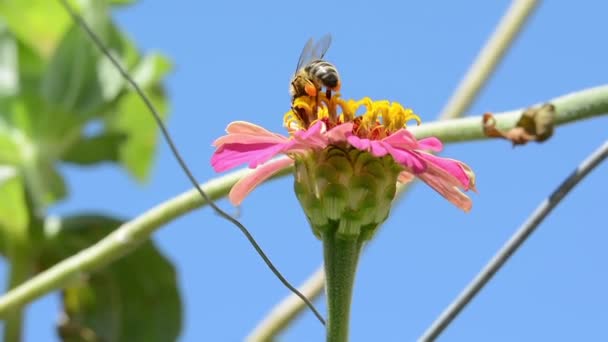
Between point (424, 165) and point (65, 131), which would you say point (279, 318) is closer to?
point (65, 131)

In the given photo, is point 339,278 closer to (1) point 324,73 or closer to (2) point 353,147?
(2) point 353,147

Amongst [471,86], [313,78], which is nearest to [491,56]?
[471,86]

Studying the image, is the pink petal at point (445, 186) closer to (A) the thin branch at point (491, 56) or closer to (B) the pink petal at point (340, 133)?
(B) the pink petal at point (340, 133)

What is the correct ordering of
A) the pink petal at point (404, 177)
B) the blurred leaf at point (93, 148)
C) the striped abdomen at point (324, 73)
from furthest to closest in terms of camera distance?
the blurred leaf at point (93, 148)
the striped abdomen at point (324, 73)
the pink petal at point (404, 177)

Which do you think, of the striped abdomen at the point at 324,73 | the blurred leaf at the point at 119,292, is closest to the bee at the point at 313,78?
the striped abdomen at the point at 324,73

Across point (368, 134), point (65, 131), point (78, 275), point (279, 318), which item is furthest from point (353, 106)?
point (65, 131)

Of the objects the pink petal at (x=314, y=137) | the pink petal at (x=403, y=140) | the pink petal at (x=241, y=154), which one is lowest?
the pink petal at (x=403, y=140)

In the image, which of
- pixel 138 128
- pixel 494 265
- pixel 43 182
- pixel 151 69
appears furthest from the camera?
pixel 138 128
